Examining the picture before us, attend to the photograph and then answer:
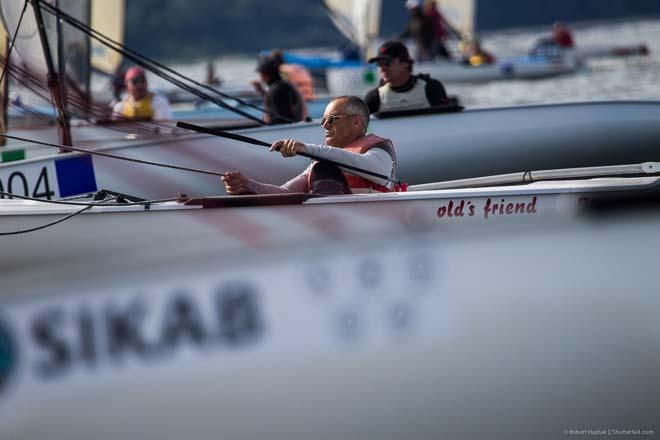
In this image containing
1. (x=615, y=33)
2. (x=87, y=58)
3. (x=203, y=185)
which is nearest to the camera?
(x=203, y=185)

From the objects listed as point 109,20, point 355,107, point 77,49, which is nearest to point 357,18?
point 109,20

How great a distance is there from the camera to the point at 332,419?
4051 millimetres

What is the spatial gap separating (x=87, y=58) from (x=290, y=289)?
22.1ft

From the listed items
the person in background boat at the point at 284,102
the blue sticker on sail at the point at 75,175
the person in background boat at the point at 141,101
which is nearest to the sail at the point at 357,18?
the person in background boat at the point at 141,101

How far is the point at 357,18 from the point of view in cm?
2186

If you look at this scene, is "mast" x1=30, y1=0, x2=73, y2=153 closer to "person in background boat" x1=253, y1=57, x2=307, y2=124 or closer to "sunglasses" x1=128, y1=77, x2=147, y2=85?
"person in background boat" x1=253, y1=57, x2=307, y2=124

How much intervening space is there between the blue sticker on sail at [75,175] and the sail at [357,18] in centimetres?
1490

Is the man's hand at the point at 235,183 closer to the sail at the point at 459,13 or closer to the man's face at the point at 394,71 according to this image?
the man's face at the point at 394,71

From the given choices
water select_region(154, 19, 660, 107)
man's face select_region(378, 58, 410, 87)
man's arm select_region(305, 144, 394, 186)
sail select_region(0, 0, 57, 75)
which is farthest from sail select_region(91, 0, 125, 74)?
man's arm select_region(305, 144, 394, 186)

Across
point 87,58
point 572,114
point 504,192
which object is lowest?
point 504,192

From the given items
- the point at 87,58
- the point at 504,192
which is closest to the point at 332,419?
the point at 504,192

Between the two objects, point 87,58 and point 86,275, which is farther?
point 87,58

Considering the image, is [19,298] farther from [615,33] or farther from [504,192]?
[615,33]

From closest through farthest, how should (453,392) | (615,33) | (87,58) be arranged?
(453,392) < (87,58) < (615,33)
